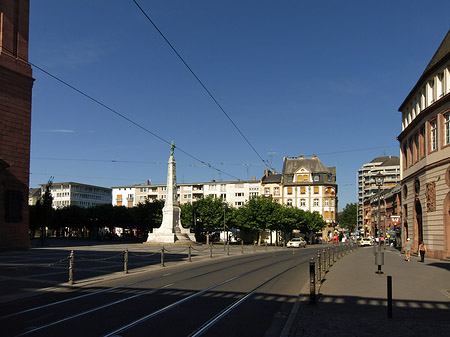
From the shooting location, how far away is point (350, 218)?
164 metres

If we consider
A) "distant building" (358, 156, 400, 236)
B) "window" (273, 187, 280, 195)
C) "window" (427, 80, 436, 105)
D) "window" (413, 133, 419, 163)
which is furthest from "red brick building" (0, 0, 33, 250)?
"distant building" (358, 156, 400, 236)

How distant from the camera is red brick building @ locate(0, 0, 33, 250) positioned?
33250 mm

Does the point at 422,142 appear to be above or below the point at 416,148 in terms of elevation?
above

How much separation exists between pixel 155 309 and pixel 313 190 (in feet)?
300

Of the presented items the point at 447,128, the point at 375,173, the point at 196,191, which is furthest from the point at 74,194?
the point at 447,128

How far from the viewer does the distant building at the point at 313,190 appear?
3866 inches

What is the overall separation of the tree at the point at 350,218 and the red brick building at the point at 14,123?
13952cm

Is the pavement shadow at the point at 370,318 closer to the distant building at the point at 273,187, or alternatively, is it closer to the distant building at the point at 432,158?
the distant building at the point at 432,158

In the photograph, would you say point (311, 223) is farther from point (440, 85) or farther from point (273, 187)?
point (440, 85)

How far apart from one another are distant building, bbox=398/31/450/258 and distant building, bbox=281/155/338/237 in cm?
6093

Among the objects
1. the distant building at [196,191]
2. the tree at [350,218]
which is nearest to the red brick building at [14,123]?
the distant building at [196,191]

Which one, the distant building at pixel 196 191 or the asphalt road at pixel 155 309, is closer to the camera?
the asphalt road at pixel 155 309

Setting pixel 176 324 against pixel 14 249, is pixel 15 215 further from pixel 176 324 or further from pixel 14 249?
pixel 176 324

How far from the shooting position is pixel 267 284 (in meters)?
15.7
